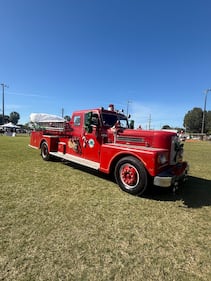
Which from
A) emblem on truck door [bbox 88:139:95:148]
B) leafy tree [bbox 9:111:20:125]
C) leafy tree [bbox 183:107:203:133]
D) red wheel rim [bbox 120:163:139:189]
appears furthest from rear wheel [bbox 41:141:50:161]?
leafy tree [bbox 9:111:20:125]

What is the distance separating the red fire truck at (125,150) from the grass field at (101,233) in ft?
1.58

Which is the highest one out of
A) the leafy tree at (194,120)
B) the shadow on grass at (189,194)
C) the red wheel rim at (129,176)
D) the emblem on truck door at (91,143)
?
the leafy tree at (194,120)

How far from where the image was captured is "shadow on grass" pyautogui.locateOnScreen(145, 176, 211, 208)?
13.3 ft

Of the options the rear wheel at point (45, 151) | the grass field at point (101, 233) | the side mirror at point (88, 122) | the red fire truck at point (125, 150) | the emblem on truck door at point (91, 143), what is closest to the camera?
the grass field at point (101, 233)

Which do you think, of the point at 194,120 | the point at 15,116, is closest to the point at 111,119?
the point at 194,120

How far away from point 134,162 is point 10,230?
8.82 feet

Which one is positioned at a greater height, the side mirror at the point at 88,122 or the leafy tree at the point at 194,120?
the leafy tree at the point at 194,120

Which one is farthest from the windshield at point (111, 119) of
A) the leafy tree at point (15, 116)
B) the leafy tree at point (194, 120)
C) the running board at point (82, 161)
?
the leafy tree at point (15, 116)

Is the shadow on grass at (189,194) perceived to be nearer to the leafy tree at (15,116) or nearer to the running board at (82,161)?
the running board at (82,161)

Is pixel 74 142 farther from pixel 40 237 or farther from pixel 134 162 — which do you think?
pixel 40 237

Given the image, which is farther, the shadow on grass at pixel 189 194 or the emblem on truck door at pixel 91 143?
the emblem on truck door at pixel 91 143

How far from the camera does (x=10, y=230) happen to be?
8.63ft

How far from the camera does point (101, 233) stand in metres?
2.69

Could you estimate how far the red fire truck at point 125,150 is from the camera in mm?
4004
